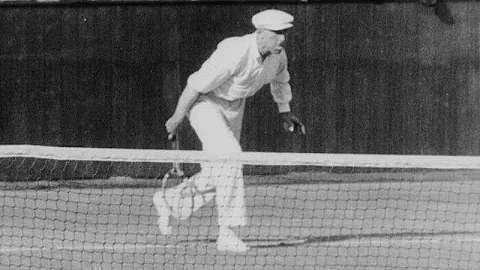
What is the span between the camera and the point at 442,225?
987 cm

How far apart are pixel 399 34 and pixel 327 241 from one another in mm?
4479

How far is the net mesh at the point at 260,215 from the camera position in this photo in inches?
295

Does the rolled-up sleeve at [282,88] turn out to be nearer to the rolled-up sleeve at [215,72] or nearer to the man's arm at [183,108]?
the rolled-up sleeve at [215,72]

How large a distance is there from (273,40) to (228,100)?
2.01 ft

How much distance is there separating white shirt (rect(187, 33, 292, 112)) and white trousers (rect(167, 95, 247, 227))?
120mm

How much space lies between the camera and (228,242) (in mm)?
8398

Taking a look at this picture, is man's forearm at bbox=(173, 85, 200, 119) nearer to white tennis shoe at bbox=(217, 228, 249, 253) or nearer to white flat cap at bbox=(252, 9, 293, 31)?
white flat cap at bbox=(252, 9, 293, 31)

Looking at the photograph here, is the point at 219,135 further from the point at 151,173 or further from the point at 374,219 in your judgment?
the point at 151,173

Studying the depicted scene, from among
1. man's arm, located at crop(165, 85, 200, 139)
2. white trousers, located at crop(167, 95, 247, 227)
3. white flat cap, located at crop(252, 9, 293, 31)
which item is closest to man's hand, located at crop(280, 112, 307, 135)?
white trousers, located at crop(167, 95, 247, 227)

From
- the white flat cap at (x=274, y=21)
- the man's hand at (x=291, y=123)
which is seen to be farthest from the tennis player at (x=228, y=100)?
the man's hand at (x=291, y=123)

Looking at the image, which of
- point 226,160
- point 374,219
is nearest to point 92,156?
point 226,160

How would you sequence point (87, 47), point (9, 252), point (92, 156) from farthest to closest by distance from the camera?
point (87, 47)
point (9, 252)
point (92, 156)

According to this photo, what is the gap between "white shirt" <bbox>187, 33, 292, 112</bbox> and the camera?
834cm

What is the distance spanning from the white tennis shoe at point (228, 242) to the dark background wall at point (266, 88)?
14.4ft
